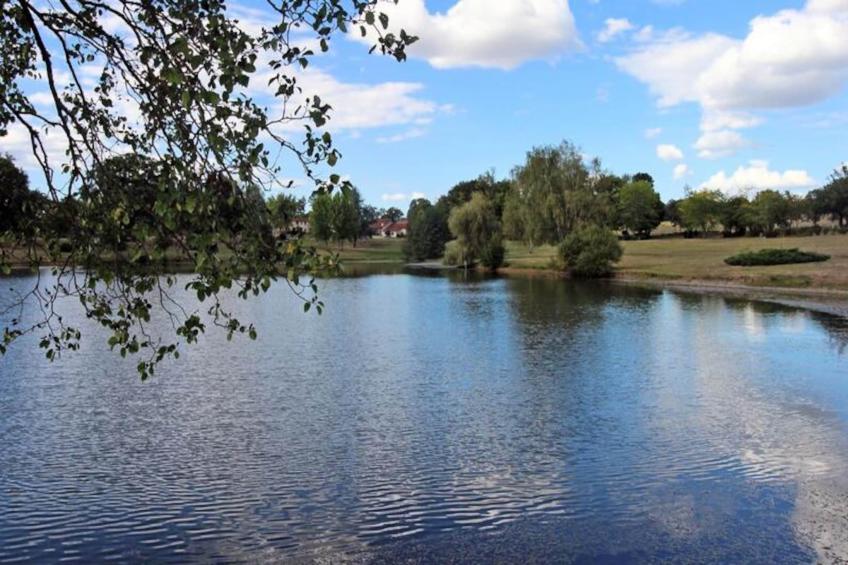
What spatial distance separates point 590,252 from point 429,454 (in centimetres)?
5628

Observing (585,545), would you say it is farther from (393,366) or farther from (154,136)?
(393,366)

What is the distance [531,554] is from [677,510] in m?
2.73

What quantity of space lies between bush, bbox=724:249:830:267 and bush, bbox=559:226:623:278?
10100 millimetres

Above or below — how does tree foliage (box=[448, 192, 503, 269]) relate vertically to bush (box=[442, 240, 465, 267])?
above

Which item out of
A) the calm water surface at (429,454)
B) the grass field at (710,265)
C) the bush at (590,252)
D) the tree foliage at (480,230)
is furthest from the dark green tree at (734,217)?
the calm water surface at (429,454)

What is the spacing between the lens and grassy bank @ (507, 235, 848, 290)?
53.0 meters

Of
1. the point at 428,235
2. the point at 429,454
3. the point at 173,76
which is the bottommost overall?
the point at 429,454

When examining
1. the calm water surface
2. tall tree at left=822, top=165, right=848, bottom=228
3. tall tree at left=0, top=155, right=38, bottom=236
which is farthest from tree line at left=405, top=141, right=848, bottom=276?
tall tree at left=0, top=155, right=38, bottom=236

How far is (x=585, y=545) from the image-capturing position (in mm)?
9609

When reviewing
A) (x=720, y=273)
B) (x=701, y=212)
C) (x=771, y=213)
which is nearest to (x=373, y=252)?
(x=701, y=212)

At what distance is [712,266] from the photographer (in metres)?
65.4

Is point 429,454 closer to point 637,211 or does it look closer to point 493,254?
point 493,254

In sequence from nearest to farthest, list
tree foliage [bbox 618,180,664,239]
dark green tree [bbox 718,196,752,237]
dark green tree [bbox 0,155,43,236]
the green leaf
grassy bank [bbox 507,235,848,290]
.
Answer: the green leaf
dark green tree [bbox 0,155,43,236]
grassy bank [bbox 507,235,848,290]
dark green tree [bbox 718,196,752,237]
tree foliage [bbox 618,180,664,239]

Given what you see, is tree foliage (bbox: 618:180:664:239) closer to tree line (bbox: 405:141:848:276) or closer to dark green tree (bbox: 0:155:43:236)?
tree line (bbox: 405:141:848:276)
